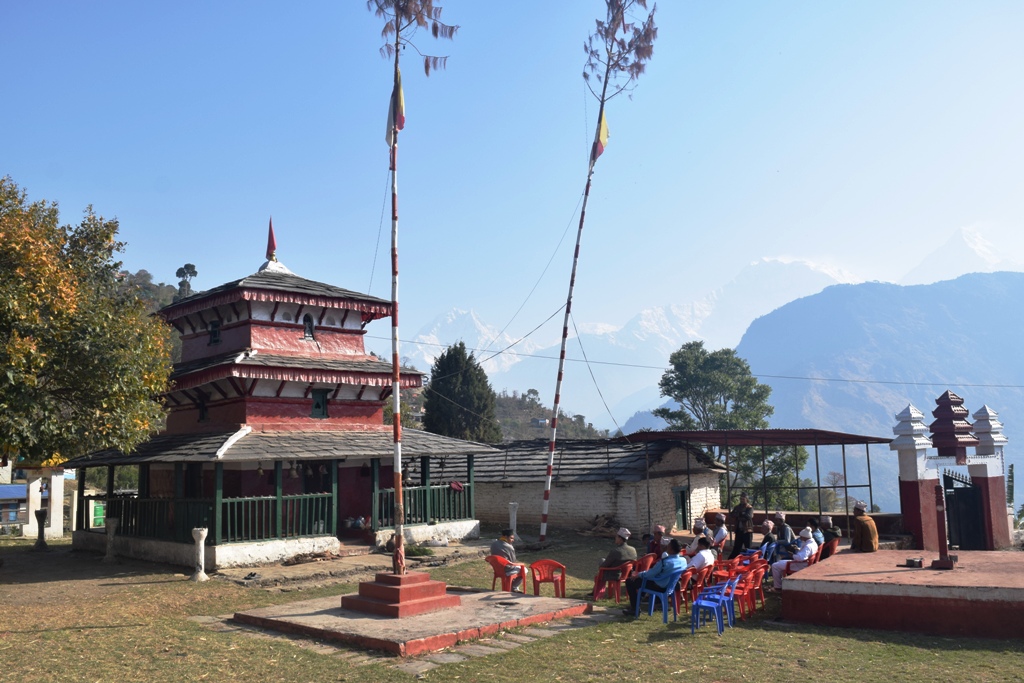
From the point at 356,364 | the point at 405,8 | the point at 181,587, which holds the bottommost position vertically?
the point at 181,587

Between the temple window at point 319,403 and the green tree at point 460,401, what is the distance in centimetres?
2906

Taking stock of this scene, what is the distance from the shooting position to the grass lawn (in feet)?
32.2

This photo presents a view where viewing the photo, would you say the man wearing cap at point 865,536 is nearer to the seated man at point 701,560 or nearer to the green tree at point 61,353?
the seated man at point 701,560

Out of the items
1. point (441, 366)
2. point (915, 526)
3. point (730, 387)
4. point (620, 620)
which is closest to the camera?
point (620, 620)

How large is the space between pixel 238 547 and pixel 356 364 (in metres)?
7.11

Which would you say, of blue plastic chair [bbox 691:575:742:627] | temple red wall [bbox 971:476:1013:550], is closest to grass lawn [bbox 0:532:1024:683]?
blue plastic chair [bbox 691:575:742:627]

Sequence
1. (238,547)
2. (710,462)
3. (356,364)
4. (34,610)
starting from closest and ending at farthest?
(34,610) → (238,547) → (356,364) → (710,462)

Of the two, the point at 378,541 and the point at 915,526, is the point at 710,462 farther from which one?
the point at 378,541

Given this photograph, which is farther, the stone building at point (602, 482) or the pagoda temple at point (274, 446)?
the stone building at point (602, 482)

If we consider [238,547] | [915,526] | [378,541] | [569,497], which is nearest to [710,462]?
[569,497]

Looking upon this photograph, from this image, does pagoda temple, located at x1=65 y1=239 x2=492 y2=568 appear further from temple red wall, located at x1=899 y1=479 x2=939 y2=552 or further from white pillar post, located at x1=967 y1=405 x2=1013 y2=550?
white pillar post, located at x1=967 y1=405 x2=1013 y2=550

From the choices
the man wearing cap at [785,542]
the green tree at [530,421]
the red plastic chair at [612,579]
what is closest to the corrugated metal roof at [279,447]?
the red plastic chair at [612,579]

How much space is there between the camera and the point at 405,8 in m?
15.5

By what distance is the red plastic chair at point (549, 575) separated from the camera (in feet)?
50.3
